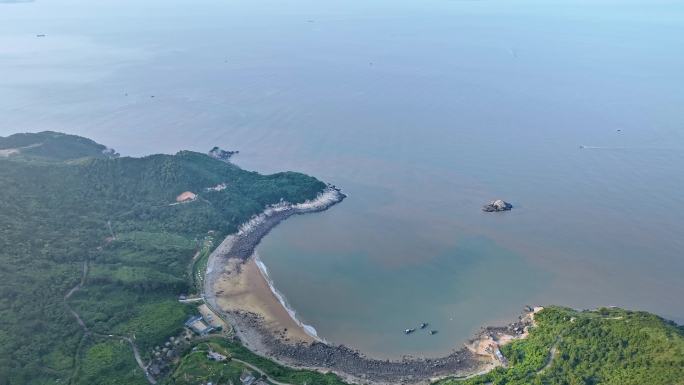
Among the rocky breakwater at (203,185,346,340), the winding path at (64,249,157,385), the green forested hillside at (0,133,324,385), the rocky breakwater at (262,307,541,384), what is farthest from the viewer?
the rocky breakwater at (203,185,346,340)

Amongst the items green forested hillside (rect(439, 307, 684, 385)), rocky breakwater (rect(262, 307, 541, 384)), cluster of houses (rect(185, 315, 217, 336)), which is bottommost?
rocky breakwater (rect(262, 307, 541, 384))

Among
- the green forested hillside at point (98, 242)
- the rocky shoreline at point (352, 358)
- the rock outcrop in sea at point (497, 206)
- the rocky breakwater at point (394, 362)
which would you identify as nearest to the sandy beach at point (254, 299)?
the rocky shoreline at point (352, 358)

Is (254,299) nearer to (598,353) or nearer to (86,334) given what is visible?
(86,334)

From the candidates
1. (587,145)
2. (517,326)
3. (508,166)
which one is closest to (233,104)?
(508,166)

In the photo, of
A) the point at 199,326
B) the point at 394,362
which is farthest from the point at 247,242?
the point at 394,362

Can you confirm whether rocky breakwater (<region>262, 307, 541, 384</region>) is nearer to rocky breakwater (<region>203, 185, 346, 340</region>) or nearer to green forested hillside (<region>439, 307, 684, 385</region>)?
green forested hillside (<region>439, 307, 684, 385</region>)

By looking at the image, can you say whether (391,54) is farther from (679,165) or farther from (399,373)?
(399,373)

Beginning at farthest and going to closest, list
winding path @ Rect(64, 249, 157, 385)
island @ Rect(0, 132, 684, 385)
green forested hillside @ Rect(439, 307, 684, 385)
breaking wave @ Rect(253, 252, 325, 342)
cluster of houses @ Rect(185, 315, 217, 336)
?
breaking wave @ Rect(253, 252, 325, 342) → cluster of houses @ Rect(185, 315, 217, 336) → winding path @ Rect(64, 249, 157, 385) → island @ Rect(0, 132, 684, 385) → green forested hillside @ Rect(439, 307, 684, 385)

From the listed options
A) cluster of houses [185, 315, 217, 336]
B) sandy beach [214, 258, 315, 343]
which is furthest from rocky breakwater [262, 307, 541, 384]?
cluster of houses [185, 315, 217, 336]
